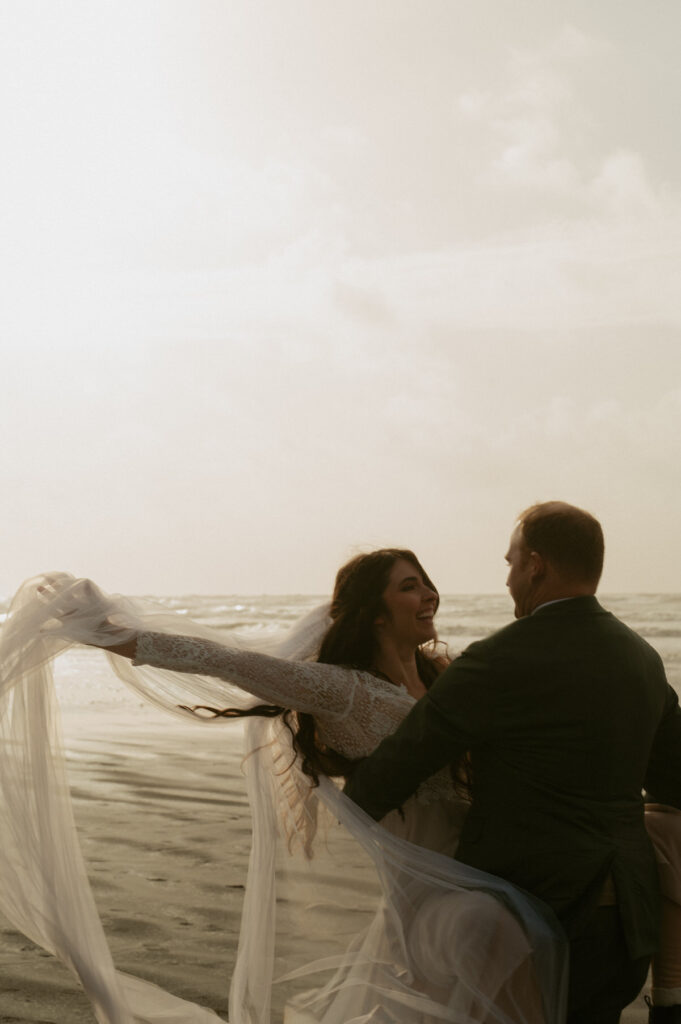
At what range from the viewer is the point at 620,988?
348 cm

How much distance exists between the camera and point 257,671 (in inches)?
148

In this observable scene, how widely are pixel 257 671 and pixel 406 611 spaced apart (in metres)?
0.62

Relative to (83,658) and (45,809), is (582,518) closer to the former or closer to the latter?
(45,809)

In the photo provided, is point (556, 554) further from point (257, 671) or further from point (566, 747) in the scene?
point (257, 671)

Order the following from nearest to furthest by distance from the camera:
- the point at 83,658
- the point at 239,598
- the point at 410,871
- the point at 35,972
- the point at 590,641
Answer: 1. the point at 590,641
2. the point at 410,871
3. the point at 35,972
4. the point at 83,658
5. the point at 239,598

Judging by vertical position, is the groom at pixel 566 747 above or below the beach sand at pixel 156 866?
above

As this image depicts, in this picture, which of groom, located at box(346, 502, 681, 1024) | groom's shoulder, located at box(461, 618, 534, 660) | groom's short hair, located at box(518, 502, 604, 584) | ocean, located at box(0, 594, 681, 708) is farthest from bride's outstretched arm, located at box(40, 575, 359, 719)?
ocean, located at box(0, 594, 681, 708)

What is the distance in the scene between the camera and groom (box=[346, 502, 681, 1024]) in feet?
11.0

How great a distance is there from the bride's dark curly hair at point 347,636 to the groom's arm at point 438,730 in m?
0.38

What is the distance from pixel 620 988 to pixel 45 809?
1900 mm

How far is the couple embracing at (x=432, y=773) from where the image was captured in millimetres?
3381

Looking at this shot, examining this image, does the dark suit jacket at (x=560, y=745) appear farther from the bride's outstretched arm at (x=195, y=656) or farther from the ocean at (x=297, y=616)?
the ocean at (x=297, y=616)

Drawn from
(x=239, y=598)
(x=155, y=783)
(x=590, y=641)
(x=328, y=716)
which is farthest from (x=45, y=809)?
(x=239, y=598)

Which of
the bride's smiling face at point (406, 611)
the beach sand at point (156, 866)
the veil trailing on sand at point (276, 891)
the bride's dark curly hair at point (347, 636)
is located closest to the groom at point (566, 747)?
the veil trailing on sand at point (276, 891)
